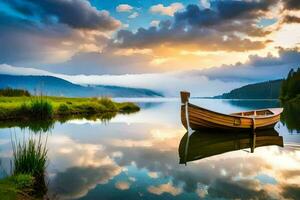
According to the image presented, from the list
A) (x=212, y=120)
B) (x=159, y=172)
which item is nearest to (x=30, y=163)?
(x=159, y=172)

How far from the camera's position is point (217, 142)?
18.2 metres

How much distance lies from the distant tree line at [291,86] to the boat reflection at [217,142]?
7308 cm

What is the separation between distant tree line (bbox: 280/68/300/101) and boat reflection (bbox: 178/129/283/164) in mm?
73077

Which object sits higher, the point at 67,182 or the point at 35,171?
the point at 35,171

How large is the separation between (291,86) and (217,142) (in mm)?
80835

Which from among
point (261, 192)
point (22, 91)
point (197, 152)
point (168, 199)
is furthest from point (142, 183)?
point (22, 91)

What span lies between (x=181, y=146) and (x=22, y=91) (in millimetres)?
34604

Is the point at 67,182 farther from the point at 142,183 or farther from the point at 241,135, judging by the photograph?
the point at 241,135

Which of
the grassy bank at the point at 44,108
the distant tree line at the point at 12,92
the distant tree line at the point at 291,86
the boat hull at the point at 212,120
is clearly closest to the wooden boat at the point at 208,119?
the boat hull at the point at 212,120

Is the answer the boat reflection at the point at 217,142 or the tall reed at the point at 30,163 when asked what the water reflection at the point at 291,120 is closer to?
the boat reflection at the point at 217,142

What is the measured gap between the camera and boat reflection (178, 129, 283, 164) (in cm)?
1490

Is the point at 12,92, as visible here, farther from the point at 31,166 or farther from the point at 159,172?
the point at 31,166

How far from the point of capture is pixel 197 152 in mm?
15258

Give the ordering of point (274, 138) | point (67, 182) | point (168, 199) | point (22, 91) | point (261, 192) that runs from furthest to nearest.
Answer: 1. point (22, 91)
2. point (274, 138)
3. point (67, 182)
4. point (261, 192)
5. point (168, 199)
